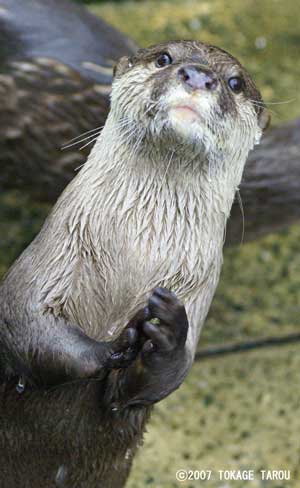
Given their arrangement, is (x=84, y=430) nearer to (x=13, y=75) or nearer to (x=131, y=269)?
(x=131, y=269)

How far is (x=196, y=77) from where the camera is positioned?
78.0 inches

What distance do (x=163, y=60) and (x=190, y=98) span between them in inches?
8.1

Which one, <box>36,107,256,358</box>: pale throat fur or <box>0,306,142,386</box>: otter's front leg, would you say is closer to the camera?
<box>0,306,142,386</box>: otter's front leg

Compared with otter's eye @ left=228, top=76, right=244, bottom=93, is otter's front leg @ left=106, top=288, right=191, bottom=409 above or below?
below

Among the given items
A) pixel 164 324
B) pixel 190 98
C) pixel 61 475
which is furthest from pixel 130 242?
pixel 61 475

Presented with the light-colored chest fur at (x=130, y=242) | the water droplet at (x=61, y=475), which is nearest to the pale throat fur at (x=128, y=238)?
the light-colored chest fur at (x=130, y=242)

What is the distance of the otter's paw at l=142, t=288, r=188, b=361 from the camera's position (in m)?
2.01

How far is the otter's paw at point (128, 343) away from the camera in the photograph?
201 cm

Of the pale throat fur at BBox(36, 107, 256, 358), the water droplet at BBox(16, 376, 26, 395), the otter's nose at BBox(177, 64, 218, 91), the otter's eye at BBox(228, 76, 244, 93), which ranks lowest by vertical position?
the water droplet at BBox(16, 376, 26, 395)

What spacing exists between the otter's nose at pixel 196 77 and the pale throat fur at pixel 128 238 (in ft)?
0.68

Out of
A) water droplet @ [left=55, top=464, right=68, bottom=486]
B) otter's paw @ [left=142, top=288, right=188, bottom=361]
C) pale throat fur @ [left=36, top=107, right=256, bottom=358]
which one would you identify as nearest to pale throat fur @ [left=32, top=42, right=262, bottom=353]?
pale throat fur @ [left=36, top=107, right=256, bottom=358]

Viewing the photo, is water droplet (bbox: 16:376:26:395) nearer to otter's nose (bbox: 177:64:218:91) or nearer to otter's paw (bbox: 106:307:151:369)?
otter's paw (bbox: 106:307:151:369)

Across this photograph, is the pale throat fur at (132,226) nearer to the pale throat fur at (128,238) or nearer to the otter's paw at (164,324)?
the pale throat fur at (128,238)

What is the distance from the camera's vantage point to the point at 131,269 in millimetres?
2174
